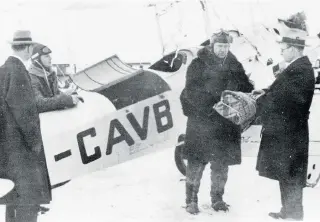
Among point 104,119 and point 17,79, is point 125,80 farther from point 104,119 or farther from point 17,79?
point 17,79

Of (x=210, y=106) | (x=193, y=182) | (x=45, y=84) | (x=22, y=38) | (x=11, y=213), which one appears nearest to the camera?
(x=22, y=38)

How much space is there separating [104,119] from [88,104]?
24 centimetres

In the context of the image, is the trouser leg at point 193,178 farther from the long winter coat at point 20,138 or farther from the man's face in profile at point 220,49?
the long winter coat at point 20,138

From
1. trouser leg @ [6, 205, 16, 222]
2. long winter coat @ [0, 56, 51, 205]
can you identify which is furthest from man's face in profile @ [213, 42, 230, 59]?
trouser leg @ [6, 205, 16, 222]

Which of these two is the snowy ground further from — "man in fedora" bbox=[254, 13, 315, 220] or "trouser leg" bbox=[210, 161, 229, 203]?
"man in fedora" bbox=[254, 13, 315, 220]

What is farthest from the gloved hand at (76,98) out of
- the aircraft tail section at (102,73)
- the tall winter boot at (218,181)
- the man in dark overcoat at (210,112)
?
the tall winter boot at (218,181)

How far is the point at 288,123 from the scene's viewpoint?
380 centimetres

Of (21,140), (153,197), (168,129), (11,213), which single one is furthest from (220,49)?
(11,213)

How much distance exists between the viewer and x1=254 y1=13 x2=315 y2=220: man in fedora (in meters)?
3.71

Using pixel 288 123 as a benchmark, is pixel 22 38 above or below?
above

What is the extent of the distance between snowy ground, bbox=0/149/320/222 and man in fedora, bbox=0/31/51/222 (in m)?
0.93

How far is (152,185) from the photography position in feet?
17.3

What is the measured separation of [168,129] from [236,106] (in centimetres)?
114

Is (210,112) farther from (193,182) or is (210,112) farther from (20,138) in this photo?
(20,138)
